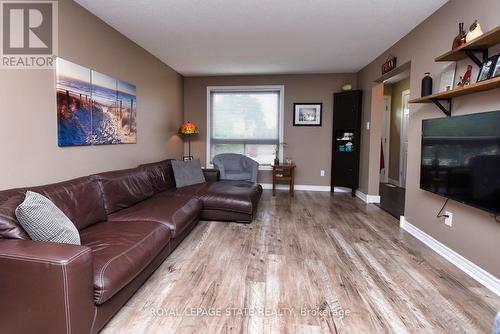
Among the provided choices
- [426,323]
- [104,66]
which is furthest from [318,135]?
[426,323]

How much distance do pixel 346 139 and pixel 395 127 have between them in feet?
5.96

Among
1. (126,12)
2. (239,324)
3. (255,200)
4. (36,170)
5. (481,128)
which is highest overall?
(126,12)

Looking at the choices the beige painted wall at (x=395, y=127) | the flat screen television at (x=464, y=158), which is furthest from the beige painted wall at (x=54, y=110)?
the beige painted wall at (x=395, y=127)

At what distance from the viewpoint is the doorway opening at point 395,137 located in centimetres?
603

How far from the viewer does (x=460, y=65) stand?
8.23ft

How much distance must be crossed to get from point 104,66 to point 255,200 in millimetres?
2502

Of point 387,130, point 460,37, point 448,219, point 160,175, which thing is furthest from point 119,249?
point 387,130

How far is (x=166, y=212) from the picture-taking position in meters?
2.65

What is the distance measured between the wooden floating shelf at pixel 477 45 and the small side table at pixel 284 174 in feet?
11.1

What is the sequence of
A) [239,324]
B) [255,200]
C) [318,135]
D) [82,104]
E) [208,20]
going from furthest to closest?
[318,135], [255,200], [208,20], [82,104], [239,324]

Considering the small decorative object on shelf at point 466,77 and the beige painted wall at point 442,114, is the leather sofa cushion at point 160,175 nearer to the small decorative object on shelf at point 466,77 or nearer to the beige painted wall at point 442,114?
the beige painted wall at point 442,114

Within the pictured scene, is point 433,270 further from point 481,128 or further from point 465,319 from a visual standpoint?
point 481,128

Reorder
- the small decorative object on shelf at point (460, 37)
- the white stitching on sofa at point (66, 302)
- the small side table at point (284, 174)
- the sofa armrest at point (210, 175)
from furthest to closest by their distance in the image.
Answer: the small side table at point (284, 174)
the sofa armrest at point (210, 175)
the small decorative object on shelf at point (460, 37)
the white stitching on sofa at point (66, 302)

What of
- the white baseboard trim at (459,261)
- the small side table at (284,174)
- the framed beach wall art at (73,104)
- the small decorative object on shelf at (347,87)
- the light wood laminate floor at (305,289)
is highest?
the small decorative object on shelf at (347,87)
